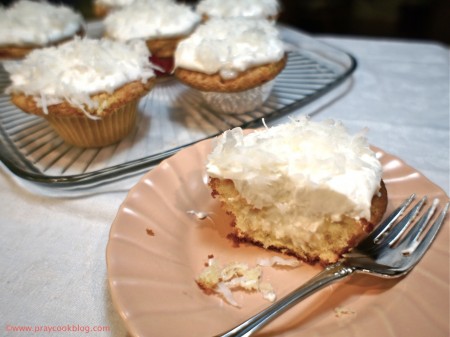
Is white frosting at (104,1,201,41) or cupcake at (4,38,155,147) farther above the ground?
white frosting at (104,1,201,41)

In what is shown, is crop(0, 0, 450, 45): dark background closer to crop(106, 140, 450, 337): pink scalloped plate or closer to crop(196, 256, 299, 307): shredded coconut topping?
crop(106, 140, 450, 337): pink scalloped plate

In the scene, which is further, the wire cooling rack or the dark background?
the dark background

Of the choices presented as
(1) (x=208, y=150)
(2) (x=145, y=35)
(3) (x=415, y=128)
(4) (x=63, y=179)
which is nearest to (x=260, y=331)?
(1) (x=208, y=150)

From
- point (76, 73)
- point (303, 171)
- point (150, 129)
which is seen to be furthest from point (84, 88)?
point (303, 171)

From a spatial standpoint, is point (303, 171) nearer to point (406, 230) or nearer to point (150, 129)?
point (406, 230)

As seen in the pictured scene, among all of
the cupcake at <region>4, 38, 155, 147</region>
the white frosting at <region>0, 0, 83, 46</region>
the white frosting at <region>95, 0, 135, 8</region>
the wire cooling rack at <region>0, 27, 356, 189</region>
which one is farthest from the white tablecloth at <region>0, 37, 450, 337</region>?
the white frosting at <region>95, 0, 135, 8</region>

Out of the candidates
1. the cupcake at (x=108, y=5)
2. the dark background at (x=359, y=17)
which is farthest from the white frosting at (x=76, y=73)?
the dark background at (x=359, y=17)

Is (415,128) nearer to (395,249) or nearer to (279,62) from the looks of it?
(279,62)
